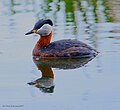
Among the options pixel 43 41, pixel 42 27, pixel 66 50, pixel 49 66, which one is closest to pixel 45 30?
pixel 42 27

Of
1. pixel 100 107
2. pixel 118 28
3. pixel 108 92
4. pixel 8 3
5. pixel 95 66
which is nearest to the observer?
pixel 100 107

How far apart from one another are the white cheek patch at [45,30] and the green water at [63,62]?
0.26 m

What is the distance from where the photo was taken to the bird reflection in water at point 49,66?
970cm

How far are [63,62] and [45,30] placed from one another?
91cm

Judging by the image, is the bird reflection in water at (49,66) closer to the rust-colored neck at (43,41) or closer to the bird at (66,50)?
the bird at (66,50)

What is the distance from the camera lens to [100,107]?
8.45 m

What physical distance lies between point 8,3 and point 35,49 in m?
4.00

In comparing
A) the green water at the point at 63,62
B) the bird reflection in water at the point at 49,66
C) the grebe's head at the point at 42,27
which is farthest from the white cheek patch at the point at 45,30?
the bird reflection in water at the point at 49,66

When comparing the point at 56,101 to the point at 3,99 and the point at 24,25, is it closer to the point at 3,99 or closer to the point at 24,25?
the point at 3,99

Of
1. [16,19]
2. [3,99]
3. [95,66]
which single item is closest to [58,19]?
[16,19]

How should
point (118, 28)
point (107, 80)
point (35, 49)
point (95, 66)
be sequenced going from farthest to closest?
1. point (118, 28)
2. point (35, 49)
3. point (95, 66)
4. point (107, 80)

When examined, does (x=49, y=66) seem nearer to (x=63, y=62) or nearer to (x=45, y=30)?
(x=63, y=62)

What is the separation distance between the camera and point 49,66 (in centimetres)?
1101

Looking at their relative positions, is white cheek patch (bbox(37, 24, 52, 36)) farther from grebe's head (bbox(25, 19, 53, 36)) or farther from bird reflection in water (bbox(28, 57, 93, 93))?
bird reflection in water (bbox(28, 57, 93, 93))
